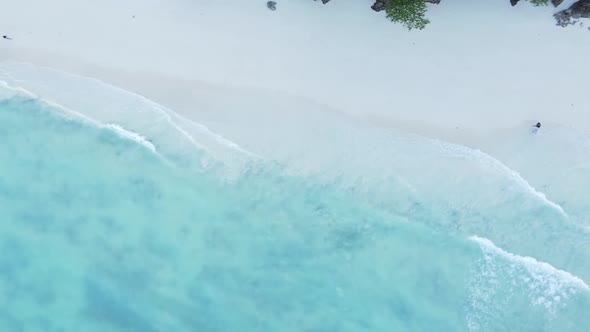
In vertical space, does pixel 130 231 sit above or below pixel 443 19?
below

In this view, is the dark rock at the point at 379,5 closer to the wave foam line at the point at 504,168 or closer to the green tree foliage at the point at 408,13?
the green tree foliage at the point at 408,13

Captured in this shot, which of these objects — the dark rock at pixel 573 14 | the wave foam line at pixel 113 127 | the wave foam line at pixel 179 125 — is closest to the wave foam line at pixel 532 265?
the dark rock at pixel 573 14

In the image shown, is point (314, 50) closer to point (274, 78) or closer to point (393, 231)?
point (274, 78)

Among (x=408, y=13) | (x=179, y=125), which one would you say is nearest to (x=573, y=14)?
(x=408, y=13)

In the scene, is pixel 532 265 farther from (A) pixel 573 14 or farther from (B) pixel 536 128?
(A) pixel 573 14

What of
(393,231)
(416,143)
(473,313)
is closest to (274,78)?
(416,143)

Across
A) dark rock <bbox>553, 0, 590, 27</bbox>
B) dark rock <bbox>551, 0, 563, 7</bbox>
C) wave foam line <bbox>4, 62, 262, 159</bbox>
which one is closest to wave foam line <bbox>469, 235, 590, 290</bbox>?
dark rock <bbox>553, 0, 590, 27</bbox>

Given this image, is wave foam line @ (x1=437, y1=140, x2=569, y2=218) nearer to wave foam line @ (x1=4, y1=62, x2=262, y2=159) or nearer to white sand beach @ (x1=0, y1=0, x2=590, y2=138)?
white sand beach @ (x1=0, y1=0, x2=590, y2=138)
